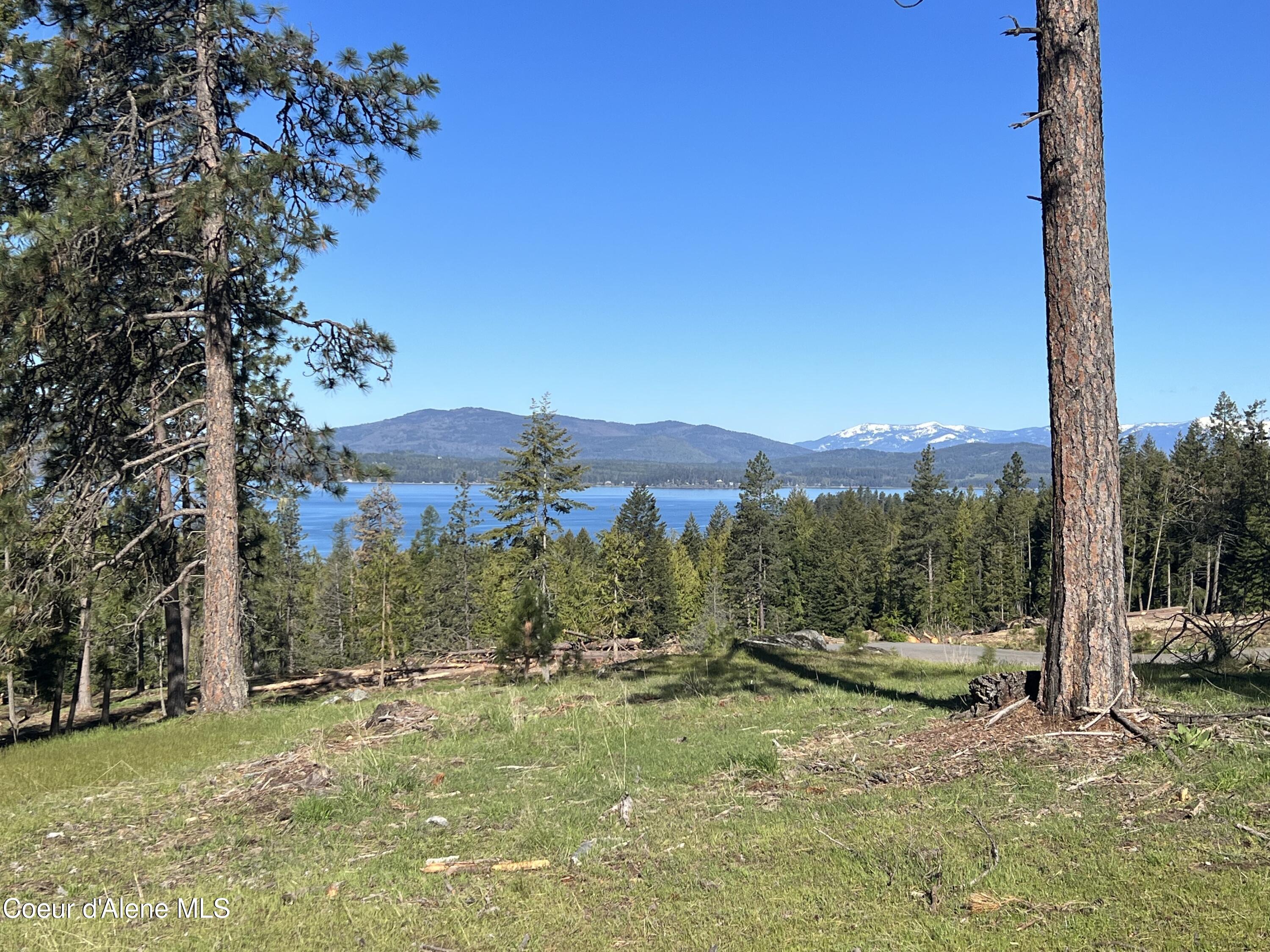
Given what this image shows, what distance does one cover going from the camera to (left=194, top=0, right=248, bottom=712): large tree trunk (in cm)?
1134

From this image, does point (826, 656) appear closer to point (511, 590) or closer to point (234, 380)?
point (234, 380)

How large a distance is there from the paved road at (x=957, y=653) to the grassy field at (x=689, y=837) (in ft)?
30.2

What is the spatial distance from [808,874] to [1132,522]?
62.6m

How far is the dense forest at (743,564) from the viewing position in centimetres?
3138

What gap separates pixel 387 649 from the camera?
3381 centimetres

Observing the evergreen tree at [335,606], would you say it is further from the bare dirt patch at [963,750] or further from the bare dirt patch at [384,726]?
the bare dirt patch at [963,750]

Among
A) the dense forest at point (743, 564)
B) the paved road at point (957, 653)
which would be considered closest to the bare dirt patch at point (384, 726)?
the paved road at point (957, 653)

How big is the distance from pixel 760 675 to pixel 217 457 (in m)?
8.90

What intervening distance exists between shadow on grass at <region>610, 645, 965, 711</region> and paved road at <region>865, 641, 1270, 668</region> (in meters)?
2.88

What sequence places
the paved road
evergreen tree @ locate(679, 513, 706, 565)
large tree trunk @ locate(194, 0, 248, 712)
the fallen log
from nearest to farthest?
the fallen log → large tree trunk @ locate(194, 0, 248, 712) → the paved road → evergreen tree @ locate(679, 513, 706, 565)

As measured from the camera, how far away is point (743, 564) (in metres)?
58.5

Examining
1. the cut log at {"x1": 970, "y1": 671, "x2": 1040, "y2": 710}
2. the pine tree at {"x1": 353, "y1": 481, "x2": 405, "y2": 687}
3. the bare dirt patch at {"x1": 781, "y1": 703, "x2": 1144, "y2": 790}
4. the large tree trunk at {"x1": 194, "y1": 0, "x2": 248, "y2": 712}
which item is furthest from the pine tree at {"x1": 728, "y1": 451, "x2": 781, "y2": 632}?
the bare dirt patch at {"x1": 781, "y1": 703, "x2": 1144, "y2": 790}

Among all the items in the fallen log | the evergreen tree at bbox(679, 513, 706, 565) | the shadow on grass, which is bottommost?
the evergreen tree at bbox(679, 513, 706, 565)

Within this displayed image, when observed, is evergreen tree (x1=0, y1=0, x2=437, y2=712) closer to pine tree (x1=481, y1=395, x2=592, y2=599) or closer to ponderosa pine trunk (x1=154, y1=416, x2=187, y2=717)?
ponderosa pine trunk (x1=154, y1=416, x2=187, y2=717)
